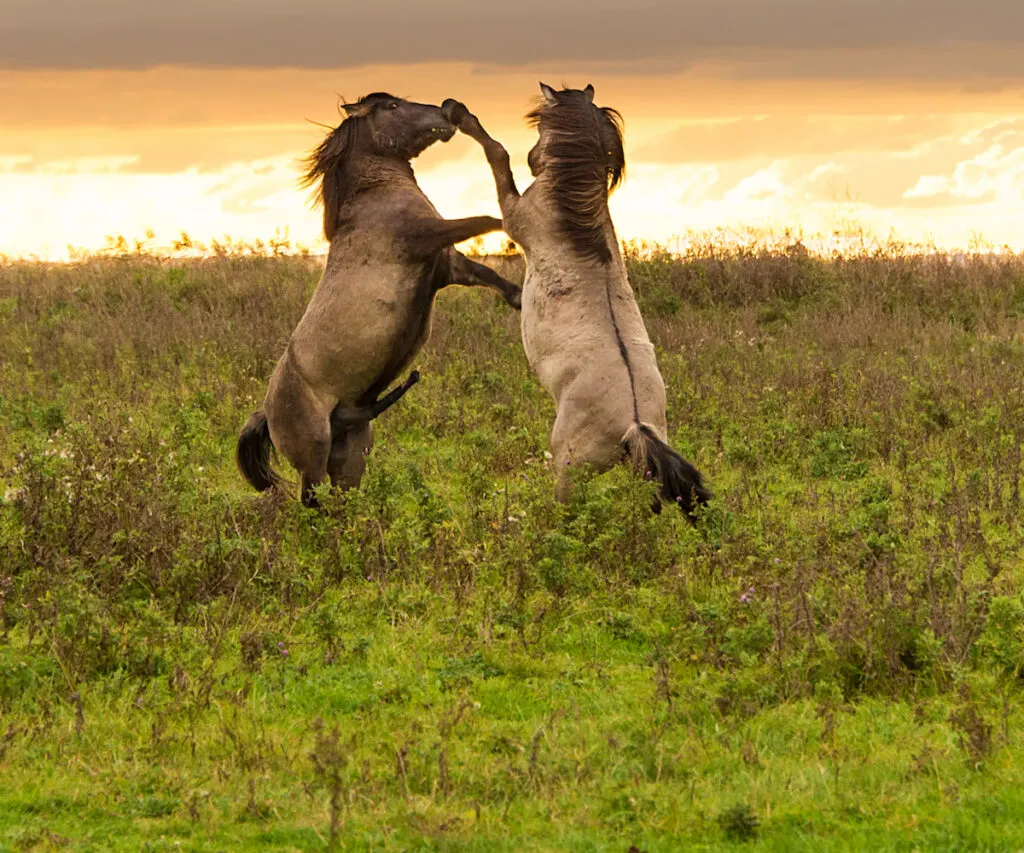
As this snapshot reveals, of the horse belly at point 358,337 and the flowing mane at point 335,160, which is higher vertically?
the flowing mane at point 335,160

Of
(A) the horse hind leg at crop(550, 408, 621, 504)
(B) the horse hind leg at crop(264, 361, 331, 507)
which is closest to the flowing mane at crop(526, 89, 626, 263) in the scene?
(A) the horse hind leg at crop(550, 408, 621, 504)

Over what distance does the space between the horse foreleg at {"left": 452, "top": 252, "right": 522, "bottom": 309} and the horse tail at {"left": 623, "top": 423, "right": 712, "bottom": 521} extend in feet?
4.83

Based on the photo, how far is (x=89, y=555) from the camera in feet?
24.2

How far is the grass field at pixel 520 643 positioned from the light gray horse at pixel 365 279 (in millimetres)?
601

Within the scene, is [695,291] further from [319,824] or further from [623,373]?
[319,824]

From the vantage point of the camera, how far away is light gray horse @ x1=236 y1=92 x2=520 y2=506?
861 centimetres

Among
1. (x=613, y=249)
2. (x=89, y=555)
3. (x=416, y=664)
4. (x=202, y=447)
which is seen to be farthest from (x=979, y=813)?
(x=202, y=447)

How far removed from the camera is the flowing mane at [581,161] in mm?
7887

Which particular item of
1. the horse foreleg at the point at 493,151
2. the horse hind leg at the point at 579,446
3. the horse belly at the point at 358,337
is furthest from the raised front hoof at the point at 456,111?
the horse hind leg at the point at 579,446

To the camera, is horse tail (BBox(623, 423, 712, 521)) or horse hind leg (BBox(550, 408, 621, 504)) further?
horse hind leg (BBox(550, 408, 621, 504))

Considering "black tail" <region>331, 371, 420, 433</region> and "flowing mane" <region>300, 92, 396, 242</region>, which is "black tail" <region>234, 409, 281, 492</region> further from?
"flowing mane" <region>300, 92, 396, 242</region>

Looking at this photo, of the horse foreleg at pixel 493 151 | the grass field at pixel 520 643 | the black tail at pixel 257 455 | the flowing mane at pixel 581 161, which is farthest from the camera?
the black tail at pixel 257 455

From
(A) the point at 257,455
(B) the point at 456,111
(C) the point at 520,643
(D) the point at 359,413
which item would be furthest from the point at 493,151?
(C) the point at 520,643

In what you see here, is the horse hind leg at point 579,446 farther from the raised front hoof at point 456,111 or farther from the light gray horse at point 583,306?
the raised front hoof at point 456,111
